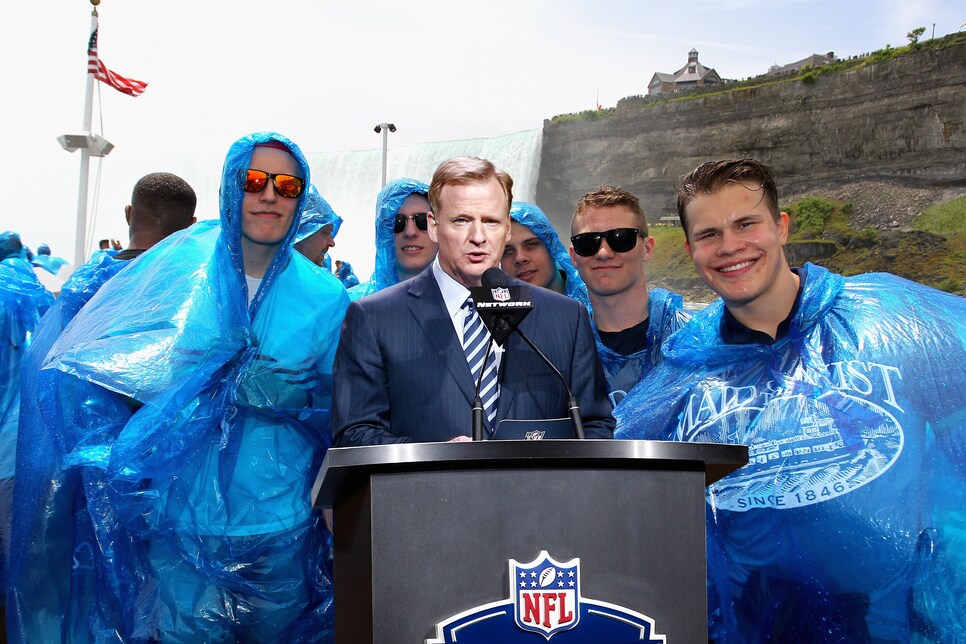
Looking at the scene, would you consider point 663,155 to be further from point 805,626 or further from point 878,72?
point 805,626

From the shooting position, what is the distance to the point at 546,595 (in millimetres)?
1135

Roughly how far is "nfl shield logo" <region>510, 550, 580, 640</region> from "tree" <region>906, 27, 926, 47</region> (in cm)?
1286

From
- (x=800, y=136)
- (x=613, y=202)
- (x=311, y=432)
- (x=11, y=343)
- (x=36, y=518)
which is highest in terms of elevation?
(x=800, y=136)

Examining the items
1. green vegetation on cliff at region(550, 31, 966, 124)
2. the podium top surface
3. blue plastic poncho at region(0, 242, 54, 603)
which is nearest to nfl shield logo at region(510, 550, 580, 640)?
the podium top surface

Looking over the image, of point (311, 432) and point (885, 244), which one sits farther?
point (885, 244)

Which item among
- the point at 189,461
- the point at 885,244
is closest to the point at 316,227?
the point at 189,461

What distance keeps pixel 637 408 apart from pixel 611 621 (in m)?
Answer: 1.31

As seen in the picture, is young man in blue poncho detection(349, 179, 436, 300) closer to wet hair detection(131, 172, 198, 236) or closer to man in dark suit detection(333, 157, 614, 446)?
wet hair detection(131, 172, 198, 236)

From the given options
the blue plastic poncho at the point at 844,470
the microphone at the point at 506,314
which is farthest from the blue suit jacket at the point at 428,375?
the blue plastic poncho at the point at 844,470

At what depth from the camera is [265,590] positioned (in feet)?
7.55

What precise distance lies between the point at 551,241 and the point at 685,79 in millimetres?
12084

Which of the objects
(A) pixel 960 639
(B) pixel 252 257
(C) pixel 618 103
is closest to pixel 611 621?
(A) pixel 960 639

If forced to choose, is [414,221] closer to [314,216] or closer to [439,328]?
[314,216]

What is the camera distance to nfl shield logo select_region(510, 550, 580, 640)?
1.12 m
